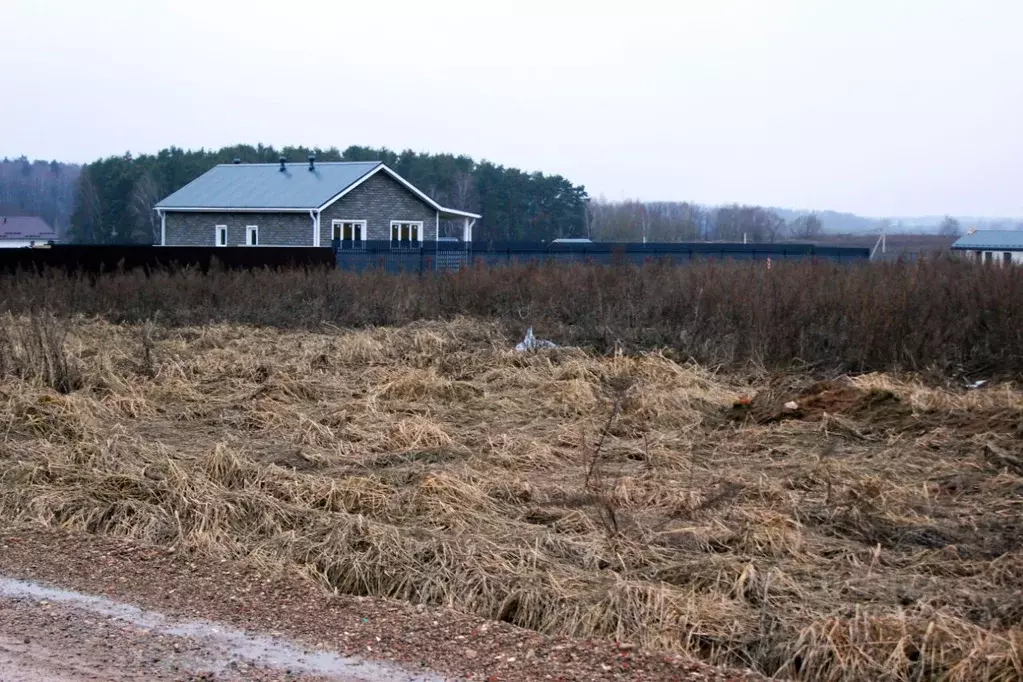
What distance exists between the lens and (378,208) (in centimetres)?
3947

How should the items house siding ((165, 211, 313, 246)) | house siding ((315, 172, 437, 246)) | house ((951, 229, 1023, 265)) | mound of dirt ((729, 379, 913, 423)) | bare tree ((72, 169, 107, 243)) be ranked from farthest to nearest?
1. bare tree ((72, 169, 107, 243))
2. house ((951, 229, 1023, 265))
3. house siding ((315, 172, 437, 246))
4. house siding ((165, 211, 313, 246))
5. mound of dirt ((729, 379, 913, 423))

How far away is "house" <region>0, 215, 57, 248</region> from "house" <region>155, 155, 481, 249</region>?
2974 centimetres

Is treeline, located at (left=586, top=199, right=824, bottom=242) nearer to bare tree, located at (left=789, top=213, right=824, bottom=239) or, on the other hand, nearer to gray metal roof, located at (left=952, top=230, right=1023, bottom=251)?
bare tree, located at (left=789, top=213, right=824, bottom=239)

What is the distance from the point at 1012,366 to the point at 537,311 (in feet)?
24.0

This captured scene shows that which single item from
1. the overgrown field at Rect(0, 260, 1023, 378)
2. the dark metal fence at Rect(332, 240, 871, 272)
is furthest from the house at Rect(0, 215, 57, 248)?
the overgrown field at Rect(0, 260, 1023, 378)

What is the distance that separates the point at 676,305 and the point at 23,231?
6419cm

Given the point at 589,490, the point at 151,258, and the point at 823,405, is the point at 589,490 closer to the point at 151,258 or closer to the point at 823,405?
the point at 823,405

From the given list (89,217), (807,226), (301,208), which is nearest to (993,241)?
(301,208)

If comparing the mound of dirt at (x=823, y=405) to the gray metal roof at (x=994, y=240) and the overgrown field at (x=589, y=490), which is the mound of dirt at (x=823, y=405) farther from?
the gray metal roof at (x=994, y=240)

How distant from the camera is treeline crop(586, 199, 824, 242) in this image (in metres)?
78.8

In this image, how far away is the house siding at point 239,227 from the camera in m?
38.1

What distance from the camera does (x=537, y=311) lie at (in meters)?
18.1

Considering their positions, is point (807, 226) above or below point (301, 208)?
above

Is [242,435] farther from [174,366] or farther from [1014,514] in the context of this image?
[1014,514]
